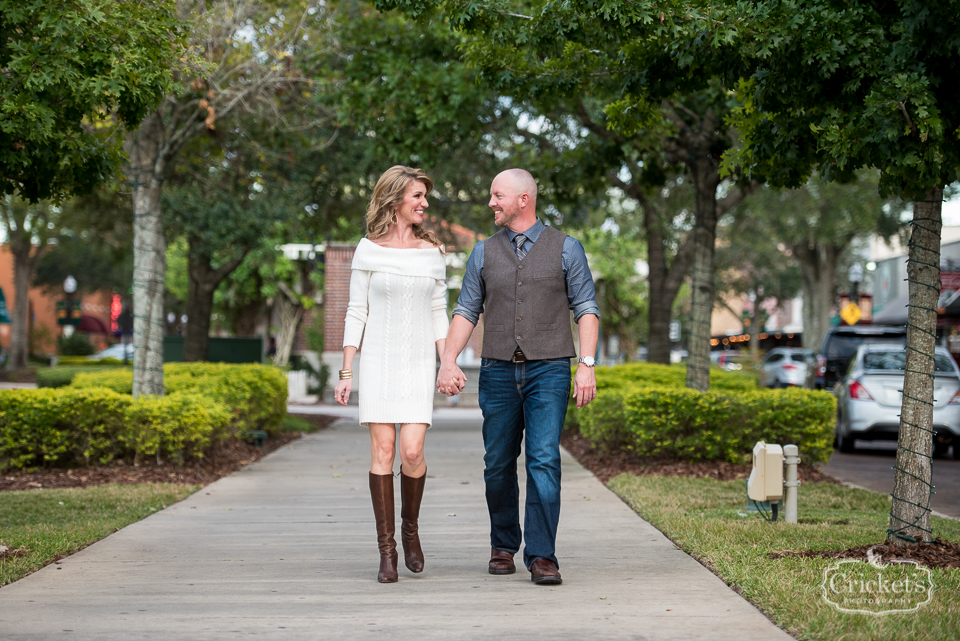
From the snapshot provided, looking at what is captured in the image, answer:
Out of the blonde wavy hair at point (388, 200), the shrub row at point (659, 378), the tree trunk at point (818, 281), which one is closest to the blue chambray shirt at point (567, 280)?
the blonde wavy hair at point (388, 200)

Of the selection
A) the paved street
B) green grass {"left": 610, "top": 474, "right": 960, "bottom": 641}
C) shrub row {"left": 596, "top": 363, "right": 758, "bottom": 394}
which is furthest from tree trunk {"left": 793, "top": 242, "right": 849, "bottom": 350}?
green grass {"left": 610, "top": 474, "right": 960, "bottom": 641}

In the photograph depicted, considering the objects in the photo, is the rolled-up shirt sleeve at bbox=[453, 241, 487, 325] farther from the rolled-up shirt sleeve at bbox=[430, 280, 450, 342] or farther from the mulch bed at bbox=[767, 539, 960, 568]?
the mulch bed at bbox=[767, 539, 960, 568]

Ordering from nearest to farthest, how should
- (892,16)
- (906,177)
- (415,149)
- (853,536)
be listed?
1. (906,177)
2. (892,16)
3. (853,536)
4. (415,149)

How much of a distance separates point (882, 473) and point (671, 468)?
133 inches

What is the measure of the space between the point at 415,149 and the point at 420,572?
30.4ft

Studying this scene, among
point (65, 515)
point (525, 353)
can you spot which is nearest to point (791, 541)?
point (525, 353)

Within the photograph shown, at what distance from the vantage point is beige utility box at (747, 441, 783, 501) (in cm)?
675

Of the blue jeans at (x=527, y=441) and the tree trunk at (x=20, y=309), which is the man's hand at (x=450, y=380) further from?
the tree trunk at (x=20, y=309)

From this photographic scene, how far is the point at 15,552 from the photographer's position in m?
5.72

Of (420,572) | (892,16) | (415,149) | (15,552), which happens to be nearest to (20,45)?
(15,552)

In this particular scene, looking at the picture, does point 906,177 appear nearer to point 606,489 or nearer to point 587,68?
point 587,68

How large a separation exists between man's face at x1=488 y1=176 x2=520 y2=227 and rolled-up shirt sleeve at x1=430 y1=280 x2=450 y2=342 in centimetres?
48

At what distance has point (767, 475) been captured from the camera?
6.75 meters

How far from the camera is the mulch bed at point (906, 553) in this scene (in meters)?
5.28
